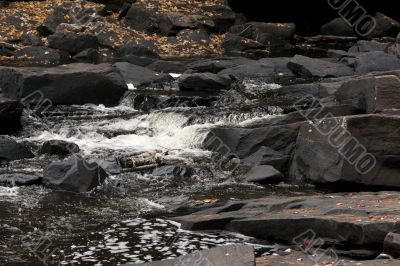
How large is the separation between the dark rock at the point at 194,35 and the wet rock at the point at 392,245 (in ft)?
60.8

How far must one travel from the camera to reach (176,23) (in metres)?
24.9

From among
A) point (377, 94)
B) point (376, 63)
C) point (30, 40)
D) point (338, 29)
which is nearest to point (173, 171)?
point (377, 94)

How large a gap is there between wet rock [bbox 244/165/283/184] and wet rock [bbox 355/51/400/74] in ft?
28.1

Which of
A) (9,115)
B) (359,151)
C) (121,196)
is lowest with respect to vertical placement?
(121,196)

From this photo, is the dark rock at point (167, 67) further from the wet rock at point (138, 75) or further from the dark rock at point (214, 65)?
the wet rock at point (138, 75)

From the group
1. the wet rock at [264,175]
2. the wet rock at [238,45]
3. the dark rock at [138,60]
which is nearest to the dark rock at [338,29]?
the wet rock at [238,45]

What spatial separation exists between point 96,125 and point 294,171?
4.66m

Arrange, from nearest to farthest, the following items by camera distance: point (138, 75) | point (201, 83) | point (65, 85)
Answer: point (65, 85) → point (201, 83) → point (138, 75)

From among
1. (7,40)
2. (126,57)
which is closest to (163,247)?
(126,57)

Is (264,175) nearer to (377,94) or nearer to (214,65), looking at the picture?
(377,94)

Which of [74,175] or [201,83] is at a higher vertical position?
[201,83]

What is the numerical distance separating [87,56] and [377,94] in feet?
39.1

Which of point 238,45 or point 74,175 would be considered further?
point 238,45

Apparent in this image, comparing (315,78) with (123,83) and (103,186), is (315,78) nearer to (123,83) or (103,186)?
(123,83)
